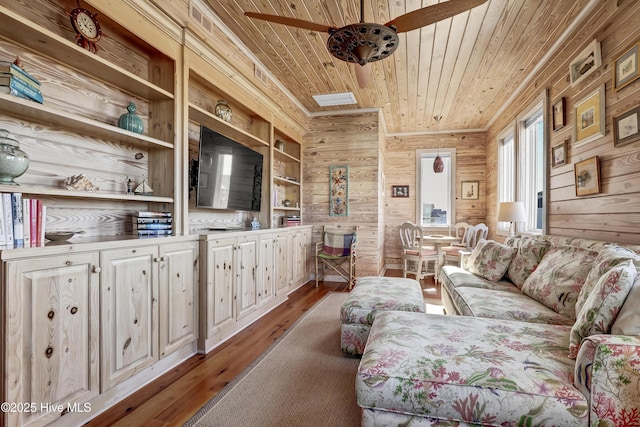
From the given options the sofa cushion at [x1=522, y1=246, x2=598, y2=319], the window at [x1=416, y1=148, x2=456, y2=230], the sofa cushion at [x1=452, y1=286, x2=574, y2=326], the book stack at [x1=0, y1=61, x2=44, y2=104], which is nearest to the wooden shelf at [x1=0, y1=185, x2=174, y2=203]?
→ the book stack at [x1=0, y1=61, x2=44, y2=104]

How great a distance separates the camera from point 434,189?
6.30 m

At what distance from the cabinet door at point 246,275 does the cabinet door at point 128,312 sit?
3.06ft

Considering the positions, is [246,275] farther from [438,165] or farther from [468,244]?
[438,165]

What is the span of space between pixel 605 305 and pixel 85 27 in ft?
9.84

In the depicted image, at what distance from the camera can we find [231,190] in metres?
3.13

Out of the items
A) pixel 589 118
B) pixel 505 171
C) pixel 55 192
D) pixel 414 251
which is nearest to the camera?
pixel 55 192

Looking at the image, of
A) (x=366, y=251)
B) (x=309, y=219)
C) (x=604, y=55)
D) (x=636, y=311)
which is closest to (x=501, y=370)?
(x=636, y=311)

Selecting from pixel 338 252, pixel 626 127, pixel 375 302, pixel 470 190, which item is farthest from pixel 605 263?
pixel 470 190

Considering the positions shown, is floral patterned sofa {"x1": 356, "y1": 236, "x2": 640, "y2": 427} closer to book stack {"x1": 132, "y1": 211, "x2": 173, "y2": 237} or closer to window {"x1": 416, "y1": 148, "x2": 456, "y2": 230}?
book stack {"x1": 132, "y1": 211, "x2": 173, "y2": 237}

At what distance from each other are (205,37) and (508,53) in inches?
117

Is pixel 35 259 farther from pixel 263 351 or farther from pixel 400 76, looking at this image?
pixel 400 76

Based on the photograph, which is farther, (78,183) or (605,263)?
(78,183)

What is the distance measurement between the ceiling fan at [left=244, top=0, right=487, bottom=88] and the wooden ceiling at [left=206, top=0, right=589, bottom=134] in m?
0.72

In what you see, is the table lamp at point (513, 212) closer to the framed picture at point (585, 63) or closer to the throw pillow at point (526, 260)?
the throw pillow at point (526, 260)
